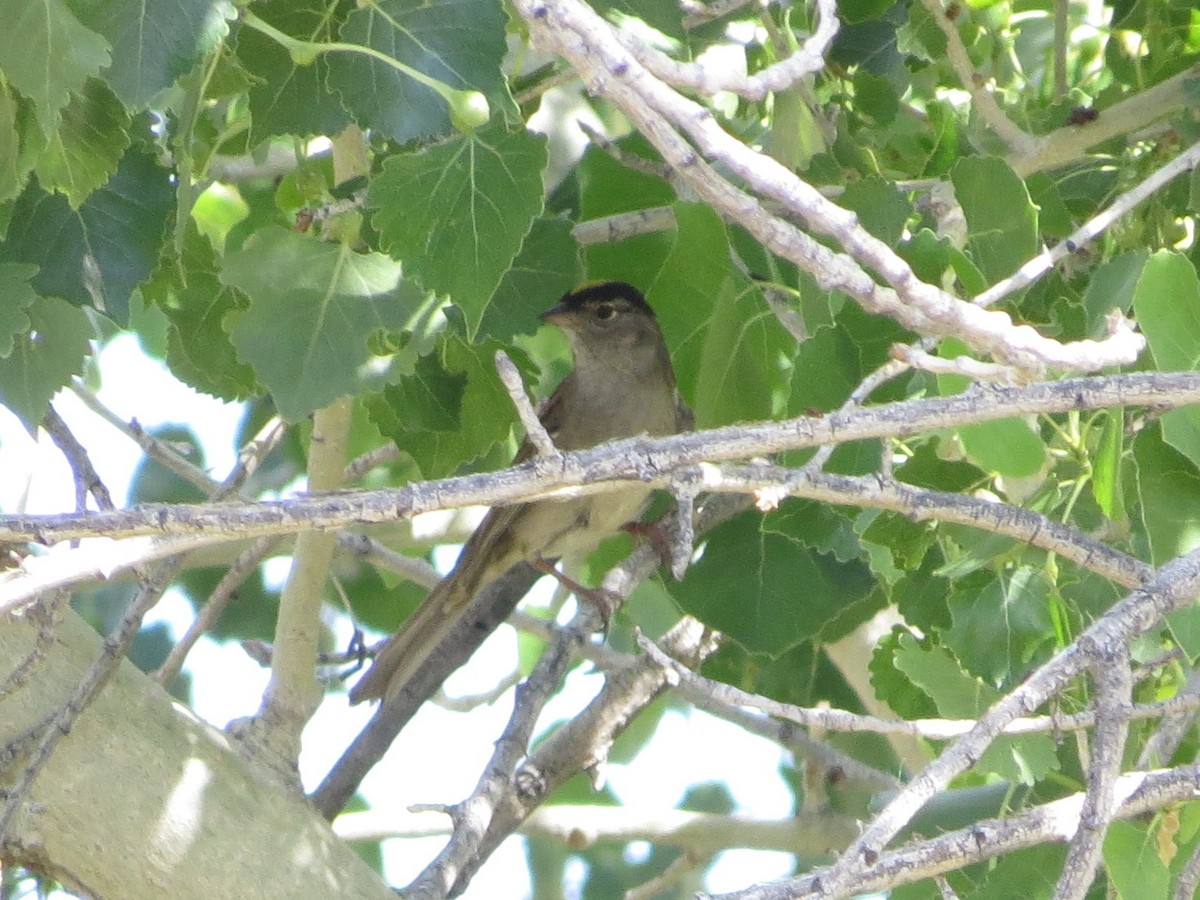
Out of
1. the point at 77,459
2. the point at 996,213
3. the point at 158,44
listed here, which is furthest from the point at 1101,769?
the point at 77,459

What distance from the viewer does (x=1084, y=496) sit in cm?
311

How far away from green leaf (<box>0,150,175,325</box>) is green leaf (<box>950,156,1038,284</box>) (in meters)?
1.48

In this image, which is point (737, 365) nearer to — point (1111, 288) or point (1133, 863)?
point (1111, 288)

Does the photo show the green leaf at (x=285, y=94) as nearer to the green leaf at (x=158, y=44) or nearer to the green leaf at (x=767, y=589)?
the green leaf at (x=158, y=44)

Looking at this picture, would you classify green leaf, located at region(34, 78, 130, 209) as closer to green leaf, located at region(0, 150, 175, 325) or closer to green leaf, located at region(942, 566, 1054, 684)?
green leaf, located at region(0, 150, 175, 325)

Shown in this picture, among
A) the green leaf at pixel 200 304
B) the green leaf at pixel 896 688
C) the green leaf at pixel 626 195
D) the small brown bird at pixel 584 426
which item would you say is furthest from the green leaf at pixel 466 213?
the small brown bird at pixel 584 426

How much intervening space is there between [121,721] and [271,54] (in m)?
1.29

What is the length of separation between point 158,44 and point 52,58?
18 centimetres

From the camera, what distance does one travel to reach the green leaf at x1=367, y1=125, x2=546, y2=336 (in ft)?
8.82

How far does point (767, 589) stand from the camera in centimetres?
386

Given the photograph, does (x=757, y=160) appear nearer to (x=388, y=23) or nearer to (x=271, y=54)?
(x=388, y=23)

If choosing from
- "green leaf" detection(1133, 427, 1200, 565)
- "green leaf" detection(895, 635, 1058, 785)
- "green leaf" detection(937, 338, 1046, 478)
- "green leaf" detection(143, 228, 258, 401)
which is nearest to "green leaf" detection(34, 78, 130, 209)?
"green leaf" detection(143, 228, 258, 401)

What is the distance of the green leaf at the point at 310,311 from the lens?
281cm

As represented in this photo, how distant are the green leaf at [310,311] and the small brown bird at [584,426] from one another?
2.01 metres
